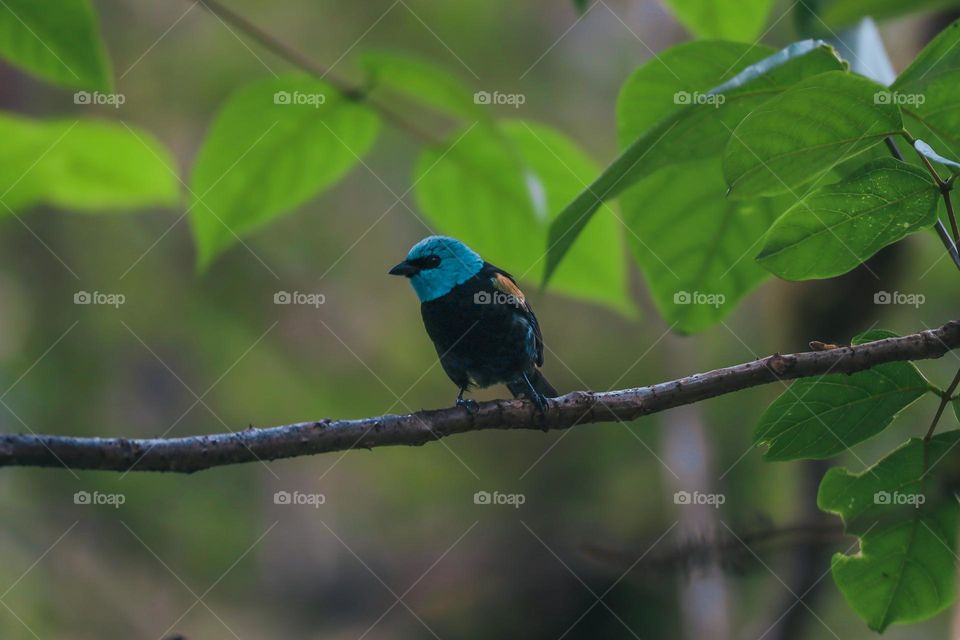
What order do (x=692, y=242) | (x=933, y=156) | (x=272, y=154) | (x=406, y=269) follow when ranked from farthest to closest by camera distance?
(x=406, y=269) → (x=272, y=154) → (x=692, y=242) → (x=933, y=156)

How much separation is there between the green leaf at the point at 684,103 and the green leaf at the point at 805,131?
0.08 metres

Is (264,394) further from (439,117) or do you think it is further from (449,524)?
(439,117)

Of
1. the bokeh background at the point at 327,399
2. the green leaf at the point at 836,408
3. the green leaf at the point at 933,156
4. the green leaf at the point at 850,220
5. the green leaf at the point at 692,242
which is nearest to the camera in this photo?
the green leaf at the point at 933,156

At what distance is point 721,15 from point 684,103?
1.29ft

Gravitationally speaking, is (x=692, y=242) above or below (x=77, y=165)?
below

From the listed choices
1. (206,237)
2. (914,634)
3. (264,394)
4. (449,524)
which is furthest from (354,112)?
(914,634)

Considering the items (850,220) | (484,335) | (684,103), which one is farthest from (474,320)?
(850,220)

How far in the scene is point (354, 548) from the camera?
4312 millimetres

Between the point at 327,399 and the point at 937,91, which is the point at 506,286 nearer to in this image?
the point at 937,91

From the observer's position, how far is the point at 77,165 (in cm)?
191

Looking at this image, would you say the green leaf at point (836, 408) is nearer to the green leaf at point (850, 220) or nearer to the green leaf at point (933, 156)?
the green leaf at point (850, 220)

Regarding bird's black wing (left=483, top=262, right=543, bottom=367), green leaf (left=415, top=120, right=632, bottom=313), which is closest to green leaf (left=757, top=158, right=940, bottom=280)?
green leaf (left=415, top=120, right=632, bottom=313)

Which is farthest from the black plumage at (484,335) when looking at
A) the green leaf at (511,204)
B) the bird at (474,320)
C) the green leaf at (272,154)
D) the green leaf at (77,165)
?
the green leaf at (77,165)

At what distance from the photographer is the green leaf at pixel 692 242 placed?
1624 millimetres
